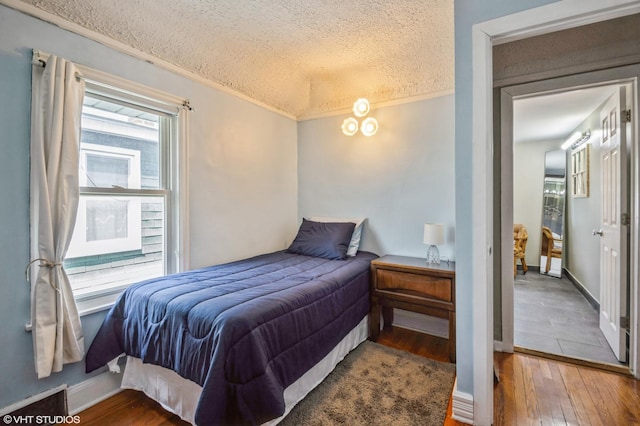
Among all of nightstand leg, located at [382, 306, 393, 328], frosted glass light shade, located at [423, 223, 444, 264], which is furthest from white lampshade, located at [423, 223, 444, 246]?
nightstand leg, located at [382, 306, 393, 328]

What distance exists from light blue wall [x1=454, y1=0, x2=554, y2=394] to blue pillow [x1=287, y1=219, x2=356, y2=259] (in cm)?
130

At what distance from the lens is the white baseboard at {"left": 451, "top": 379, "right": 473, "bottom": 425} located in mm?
1533

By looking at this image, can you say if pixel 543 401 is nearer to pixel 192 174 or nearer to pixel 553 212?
pixel 192 174

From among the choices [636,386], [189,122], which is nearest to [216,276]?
[189,122]

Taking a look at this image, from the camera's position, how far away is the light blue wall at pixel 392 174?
2.70 meters

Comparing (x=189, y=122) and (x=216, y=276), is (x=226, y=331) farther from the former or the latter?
(x=189, y=122)

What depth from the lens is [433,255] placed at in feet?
8.31

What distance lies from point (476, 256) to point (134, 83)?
8.09 ft

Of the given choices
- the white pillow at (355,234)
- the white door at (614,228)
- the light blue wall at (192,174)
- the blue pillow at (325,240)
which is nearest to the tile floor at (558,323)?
the white door at (614,228)

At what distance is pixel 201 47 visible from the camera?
2230 mm

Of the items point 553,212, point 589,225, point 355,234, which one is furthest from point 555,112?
point 355,234

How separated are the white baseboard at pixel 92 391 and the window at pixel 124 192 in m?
0.44

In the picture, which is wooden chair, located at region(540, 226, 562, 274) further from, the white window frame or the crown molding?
the white window frame

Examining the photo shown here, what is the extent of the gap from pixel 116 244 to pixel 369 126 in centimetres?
243
